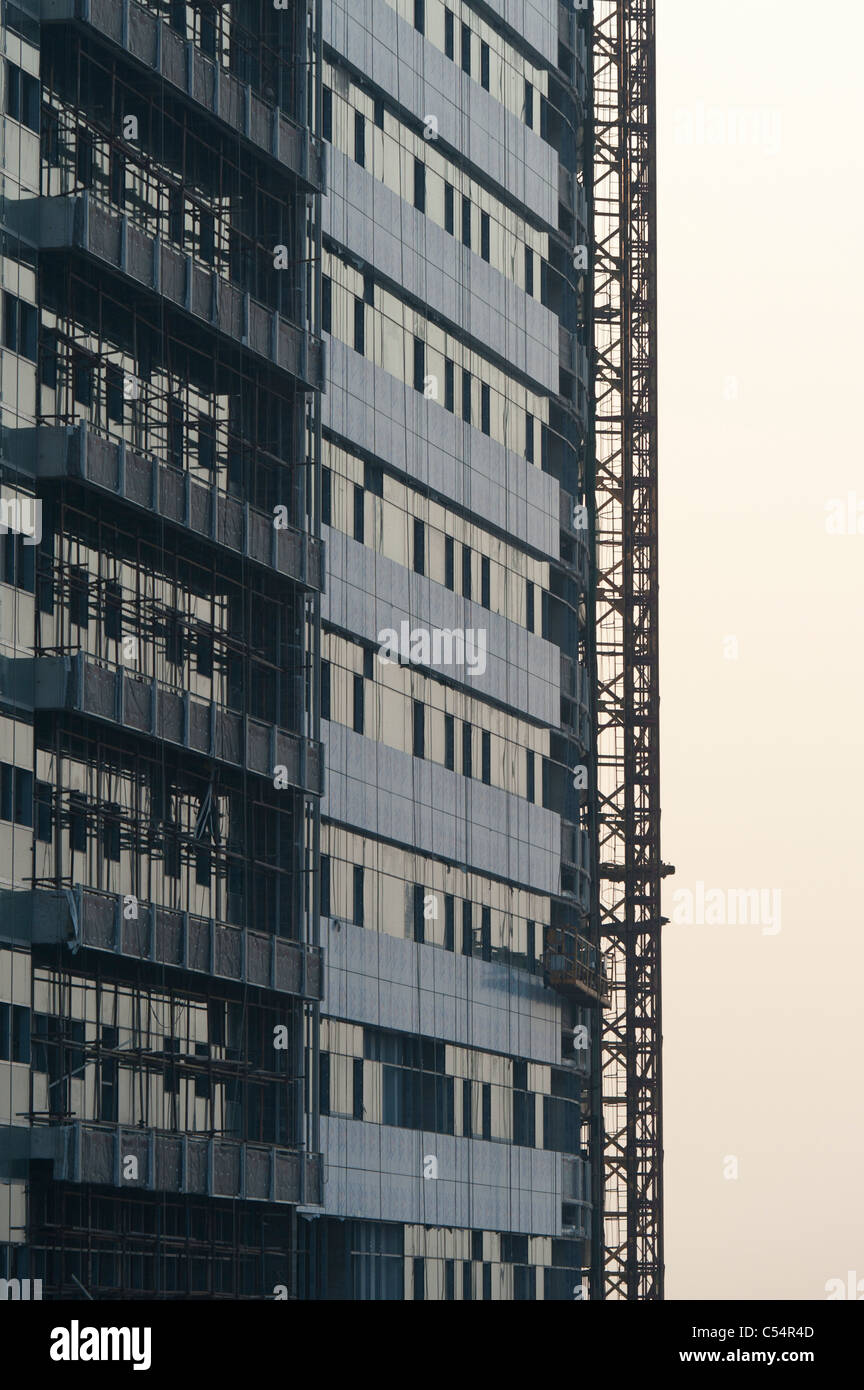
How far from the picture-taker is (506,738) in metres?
98.7

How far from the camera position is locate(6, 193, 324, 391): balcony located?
66.4 metres

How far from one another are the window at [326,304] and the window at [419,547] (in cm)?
925

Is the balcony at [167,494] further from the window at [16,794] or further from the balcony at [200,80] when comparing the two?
the balcony at [200,80]

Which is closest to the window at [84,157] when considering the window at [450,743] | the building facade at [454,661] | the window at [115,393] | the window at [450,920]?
the window at [115,393]

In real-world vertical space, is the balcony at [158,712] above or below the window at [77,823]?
above

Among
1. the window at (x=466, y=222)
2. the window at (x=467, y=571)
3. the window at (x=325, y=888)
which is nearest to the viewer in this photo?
the window at (x=325, y=888)

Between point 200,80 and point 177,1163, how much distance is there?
29.8m

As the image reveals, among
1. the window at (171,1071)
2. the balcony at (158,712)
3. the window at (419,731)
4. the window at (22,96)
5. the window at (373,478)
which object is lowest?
the window at (171,1071)

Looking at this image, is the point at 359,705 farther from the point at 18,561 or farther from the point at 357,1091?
the point at 18,561

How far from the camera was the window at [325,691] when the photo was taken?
270ft

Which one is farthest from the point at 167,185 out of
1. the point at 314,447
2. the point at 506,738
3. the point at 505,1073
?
the point at 505,1073

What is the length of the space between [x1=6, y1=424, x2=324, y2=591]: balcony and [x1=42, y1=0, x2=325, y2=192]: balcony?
10.5 m

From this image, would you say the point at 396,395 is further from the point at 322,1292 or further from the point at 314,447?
the point at 322,1292

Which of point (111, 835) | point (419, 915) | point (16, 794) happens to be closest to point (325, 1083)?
point (419, 915)
